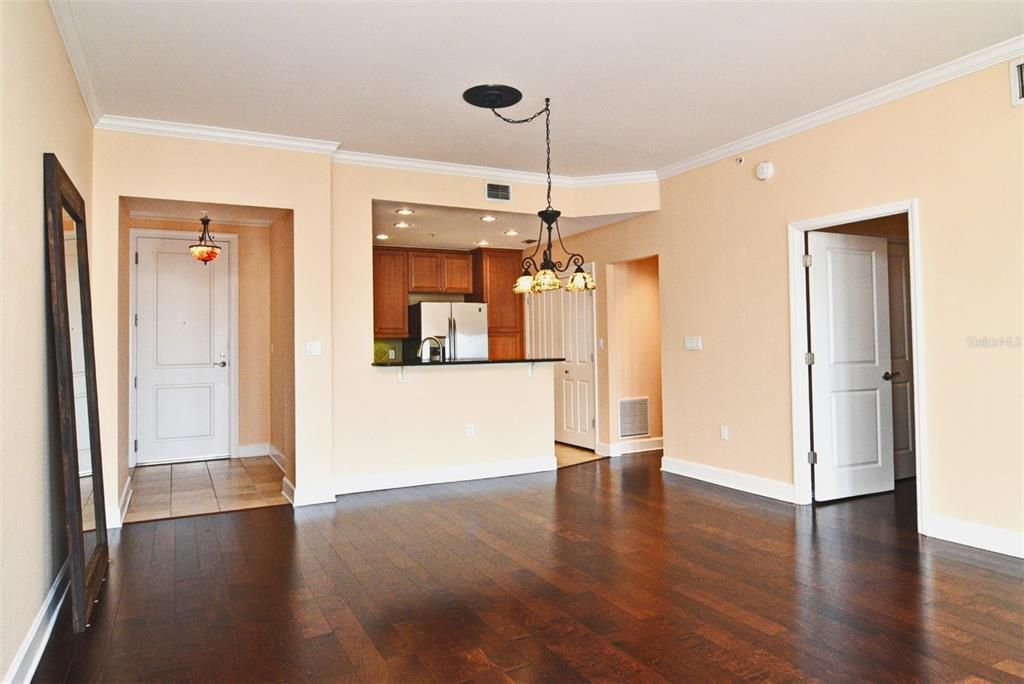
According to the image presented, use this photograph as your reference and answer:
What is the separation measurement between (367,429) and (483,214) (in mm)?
2204

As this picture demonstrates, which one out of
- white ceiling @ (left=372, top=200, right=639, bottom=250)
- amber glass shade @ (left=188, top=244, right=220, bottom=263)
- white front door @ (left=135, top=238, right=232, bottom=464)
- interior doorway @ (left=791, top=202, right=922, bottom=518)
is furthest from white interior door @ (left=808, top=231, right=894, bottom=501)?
white front door @ (left=135, top=238, right=232, bottom=464)

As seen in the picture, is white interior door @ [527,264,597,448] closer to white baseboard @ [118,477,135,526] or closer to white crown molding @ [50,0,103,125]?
white baseboard @ [118,477,135,526]

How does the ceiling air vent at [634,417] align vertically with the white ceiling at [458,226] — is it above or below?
below

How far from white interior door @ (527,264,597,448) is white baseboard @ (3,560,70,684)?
501cm

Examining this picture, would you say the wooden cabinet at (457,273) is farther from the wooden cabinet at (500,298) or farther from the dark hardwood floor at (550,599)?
the dark hardwood floor at (550,599)

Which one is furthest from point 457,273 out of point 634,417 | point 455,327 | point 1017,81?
point 1017,81

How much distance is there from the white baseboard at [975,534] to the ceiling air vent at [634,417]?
10.6 ft

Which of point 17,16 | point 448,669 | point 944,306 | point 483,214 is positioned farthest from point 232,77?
point 944,306

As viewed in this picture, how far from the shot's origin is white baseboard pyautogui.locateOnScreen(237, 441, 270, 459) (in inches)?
278

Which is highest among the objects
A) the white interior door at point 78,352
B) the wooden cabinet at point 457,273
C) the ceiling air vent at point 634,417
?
the wooden cabinet at point 457,273

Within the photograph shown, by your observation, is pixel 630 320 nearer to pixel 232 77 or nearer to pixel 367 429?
pixel 367 429

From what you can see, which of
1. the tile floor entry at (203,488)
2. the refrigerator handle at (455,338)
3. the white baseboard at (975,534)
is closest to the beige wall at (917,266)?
the white baseboard at (975,534)

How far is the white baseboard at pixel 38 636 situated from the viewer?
2.15 m

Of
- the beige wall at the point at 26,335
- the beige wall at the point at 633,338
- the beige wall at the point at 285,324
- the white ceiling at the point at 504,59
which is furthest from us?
the beige wall at the point at 633,338
